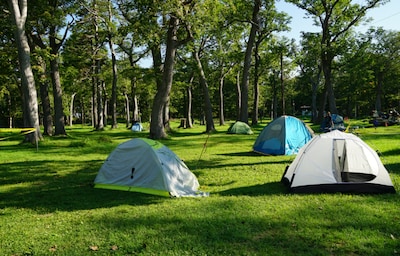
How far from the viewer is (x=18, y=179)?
375 inches

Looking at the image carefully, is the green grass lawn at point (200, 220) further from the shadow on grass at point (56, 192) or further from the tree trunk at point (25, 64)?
the tree trunk at point (25, 64)

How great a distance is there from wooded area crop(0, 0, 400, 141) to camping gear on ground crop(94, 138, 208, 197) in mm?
9471

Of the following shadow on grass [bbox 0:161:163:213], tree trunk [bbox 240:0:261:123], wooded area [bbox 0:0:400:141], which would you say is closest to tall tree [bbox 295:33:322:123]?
wooded area [bbox 0:0:400:141]

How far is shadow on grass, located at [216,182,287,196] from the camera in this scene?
7770mm

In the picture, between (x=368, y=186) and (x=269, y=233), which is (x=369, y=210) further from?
(x=269, y=233)

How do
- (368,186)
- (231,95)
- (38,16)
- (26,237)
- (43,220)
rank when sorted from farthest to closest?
(231,95), (38,16), (368,186), (43,220), (26,237)

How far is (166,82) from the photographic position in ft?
62.3

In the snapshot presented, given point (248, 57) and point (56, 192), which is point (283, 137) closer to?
point (56, 192)

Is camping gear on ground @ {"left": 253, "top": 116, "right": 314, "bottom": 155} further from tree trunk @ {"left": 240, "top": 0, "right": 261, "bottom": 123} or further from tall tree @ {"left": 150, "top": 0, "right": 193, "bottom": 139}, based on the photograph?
tree trunk @ {"left": 240, "top": 0, "right": 261, "bottom": 123}

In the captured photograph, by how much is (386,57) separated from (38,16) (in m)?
44.7

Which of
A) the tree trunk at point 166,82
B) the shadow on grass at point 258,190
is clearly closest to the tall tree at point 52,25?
the tree trunk at point 166,82

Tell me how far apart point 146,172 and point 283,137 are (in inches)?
292

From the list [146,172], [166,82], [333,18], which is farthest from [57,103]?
[333,18]

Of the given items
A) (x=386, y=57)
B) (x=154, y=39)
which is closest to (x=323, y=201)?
(x=154, y=39)
